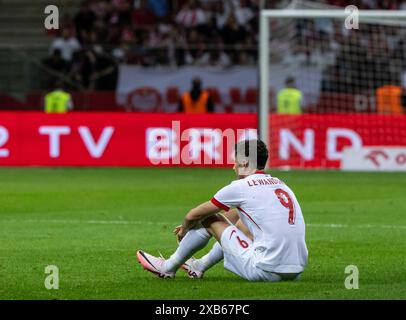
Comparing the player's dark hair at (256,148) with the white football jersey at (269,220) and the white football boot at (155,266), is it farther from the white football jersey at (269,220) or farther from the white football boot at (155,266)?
the white football boot at (155,266)

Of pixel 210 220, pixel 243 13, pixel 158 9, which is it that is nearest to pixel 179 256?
pixel 210 220

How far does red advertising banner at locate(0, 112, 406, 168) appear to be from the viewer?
26.5 m

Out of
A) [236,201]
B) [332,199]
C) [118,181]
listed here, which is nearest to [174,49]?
[118,181]

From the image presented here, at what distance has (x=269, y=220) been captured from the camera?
10234 mm

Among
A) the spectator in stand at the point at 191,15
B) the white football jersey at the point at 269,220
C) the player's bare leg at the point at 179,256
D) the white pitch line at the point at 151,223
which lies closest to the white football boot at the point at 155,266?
the player's bare leg at the point at 179,256

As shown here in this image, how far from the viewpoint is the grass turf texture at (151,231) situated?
33.2ft

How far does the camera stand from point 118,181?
75.2 ft

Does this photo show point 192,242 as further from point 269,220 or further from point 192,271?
point 269,220

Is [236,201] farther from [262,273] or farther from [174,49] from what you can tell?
[174,49]

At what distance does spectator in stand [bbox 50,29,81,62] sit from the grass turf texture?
20.6ft

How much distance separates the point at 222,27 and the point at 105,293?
75.8 feet

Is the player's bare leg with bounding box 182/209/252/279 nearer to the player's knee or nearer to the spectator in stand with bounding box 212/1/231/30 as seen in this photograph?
the player's knee

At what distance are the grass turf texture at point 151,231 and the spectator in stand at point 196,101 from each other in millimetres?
2819

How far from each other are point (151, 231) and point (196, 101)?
13.9 meters
